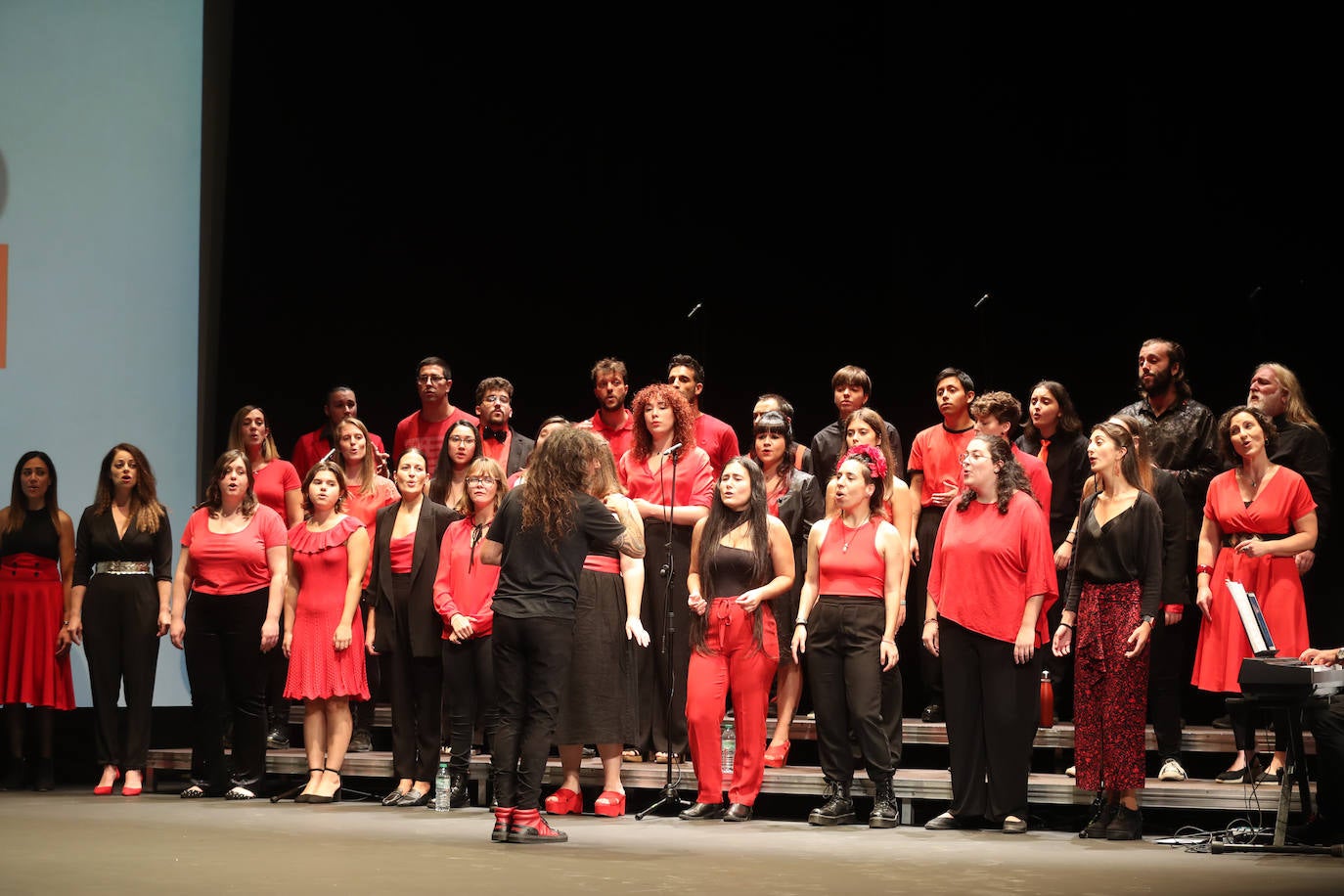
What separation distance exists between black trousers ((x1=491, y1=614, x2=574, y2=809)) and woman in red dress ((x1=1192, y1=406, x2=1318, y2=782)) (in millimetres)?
2460

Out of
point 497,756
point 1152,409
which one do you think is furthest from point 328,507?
point 1152,409

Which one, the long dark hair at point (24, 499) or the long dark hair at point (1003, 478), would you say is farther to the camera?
the long dark hair at point (24, 499)

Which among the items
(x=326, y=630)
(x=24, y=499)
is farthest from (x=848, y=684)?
(x=24, y=499)

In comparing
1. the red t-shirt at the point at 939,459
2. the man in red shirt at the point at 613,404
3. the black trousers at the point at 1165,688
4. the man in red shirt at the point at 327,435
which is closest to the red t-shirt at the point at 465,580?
the man in red shirt at the point at 613,404

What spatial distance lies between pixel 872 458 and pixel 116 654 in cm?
348

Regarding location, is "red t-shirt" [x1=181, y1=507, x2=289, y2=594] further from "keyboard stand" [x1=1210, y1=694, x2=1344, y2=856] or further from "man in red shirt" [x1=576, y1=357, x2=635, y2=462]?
"keyboard stand" [x1=1210, y1=694, x2=1344, y2=856]

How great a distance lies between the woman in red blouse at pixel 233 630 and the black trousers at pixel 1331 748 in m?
4.10

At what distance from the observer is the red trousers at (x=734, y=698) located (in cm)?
580

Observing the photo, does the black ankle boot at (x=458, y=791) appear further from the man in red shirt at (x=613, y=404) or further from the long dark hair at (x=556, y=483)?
the man in red shirt at (x=613, y=404)

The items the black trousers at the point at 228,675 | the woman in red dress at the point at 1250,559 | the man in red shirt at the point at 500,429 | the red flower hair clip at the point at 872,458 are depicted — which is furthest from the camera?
the man in red shirt at the point at 500,429

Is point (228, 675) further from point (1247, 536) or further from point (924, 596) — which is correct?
point (1247, 536)

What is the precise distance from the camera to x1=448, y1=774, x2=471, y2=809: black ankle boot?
6102 millimetres

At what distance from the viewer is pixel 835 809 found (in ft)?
18.6

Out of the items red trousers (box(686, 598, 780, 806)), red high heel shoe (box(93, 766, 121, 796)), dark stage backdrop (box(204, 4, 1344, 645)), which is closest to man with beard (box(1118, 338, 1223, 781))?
dark stage backdrop (box(204, 4, 1344, 645))
